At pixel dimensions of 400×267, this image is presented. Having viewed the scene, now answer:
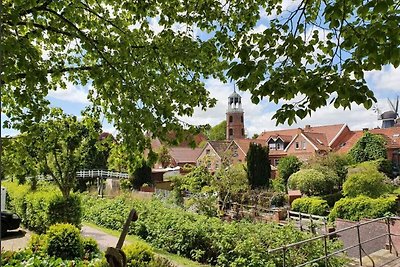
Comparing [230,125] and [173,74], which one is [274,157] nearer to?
[230,125]

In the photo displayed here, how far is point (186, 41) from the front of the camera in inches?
193

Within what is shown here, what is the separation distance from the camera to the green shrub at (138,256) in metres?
6.42

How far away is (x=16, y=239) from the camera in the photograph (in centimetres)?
1402

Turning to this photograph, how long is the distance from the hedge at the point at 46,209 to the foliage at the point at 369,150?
74.2ft

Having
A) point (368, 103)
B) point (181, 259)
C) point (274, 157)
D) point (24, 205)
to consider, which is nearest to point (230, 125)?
point (274, 157)

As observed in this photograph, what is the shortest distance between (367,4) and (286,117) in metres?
1.00

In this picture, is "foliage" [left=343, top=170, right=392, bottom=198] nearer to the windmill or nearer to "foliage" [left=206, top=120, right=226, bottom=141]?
the windmill

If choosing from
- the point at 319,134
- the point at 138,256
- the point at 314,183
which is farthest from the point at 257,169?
the point at 138,256

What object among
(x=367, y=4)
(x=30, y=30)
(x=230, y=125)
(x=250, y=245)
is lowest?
(x=250, y=245)

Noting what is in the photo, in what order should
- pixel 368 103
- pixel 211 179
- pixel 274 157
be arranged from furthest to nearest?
1. pixel 274 157
2. pixel 211 179
3. pixel 368 103

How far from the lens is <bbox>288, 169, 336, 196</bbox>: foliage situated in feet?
78.1

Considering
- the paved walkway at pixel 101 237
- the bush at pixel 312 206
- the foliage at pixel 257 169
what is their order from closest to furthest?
the paved walkway at pixel 101 237
the bush at pixel 312 206
the foliage at pixel 257 169

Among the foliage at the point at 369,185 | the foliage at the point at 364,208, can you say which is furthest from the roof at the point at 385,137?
the foliage at the point at 364,208

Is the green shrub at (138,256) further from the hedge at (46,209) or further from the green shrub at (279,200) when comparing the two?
the green shrub at (279,200)
